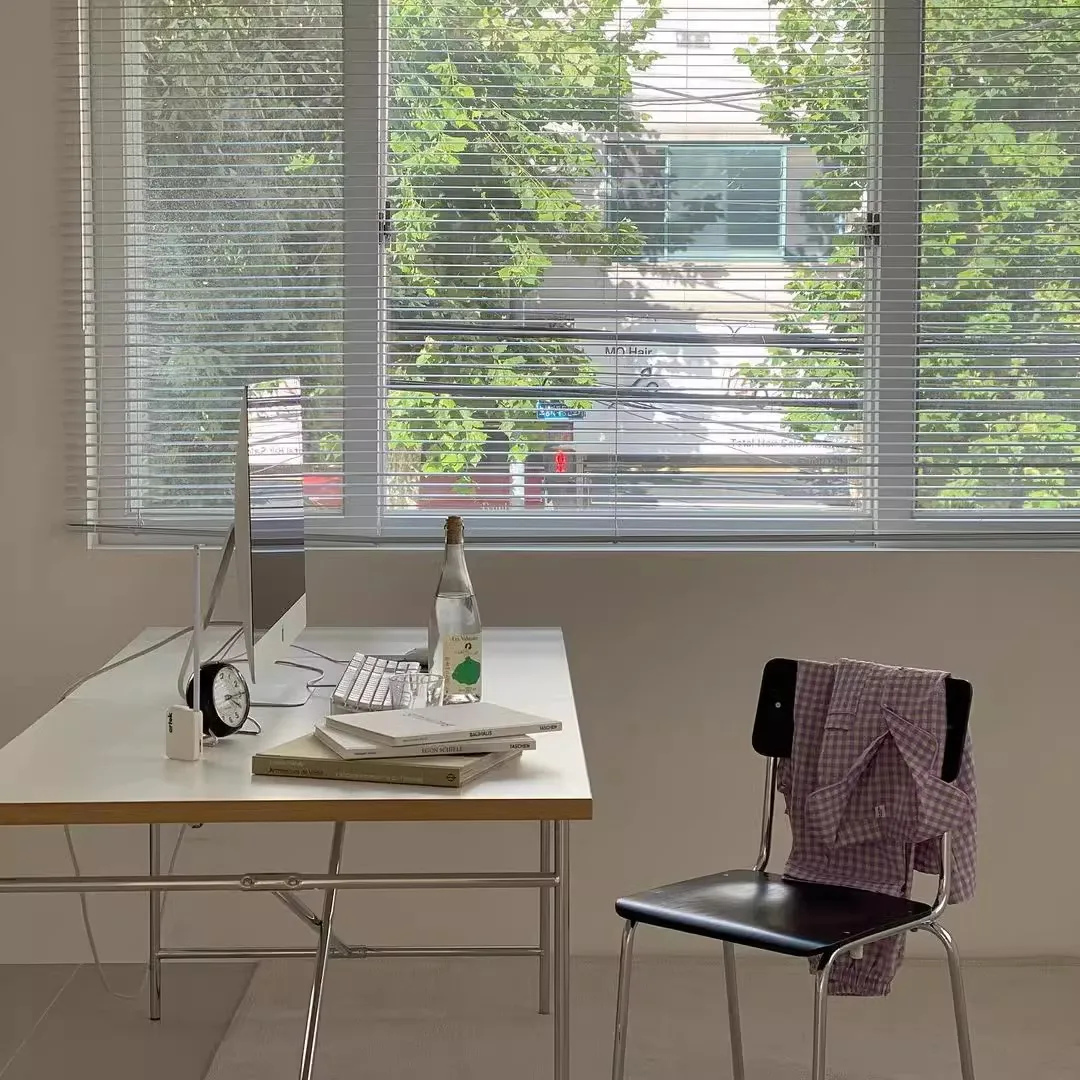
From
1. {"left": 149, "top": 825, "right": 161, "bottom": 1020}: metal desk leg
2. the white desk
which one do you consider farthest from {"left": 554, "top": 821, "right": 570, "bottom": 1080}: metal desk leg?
{"left": 149, "top": 825, "right": 161, "bottom": 1020}: metal desk leg

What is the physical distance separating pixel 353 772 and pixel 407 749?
8cm

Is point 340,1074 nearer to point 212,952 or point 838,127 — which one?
point 212,952

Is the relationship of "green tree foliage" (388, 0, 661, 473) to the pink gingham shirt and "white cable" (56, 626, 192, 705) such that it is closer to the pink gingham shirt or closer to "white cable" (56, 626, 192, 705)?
"white cable" (56, 626, 192, 705)

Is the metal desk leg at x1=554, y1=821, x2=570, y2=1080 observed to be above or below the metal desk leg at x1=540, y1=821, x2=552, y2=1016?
above

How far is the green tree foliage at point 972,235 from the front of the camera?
3.13m

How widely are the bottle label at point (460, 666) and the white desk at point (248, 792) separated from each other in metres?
0.07

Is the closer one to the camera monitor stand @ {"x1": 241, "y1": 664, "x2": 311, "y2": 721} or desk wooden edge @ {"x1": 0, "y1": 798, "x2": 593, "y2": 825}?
desk wooden edge @ {"x1": 0, "y1": 798, "x2": 593, "y2": 825}

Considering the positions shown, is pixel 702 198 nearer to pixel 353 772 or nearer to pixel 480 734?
pixel 480 734

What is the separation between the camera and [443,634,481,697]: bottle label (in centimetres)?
221

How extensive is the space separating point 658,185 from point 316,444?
973 mm

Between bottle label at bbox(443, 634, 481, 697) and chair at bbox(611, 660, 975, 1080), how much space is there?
0.41 metres

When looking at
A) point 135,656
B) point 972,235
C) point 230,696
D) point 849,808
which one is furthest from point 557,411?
point 230,696

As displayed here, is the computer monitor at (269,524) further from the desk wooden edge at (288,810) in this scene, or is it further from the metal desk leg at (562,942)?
the metal desk leg at (562,942)

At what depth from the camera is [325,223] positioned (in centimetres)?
315
